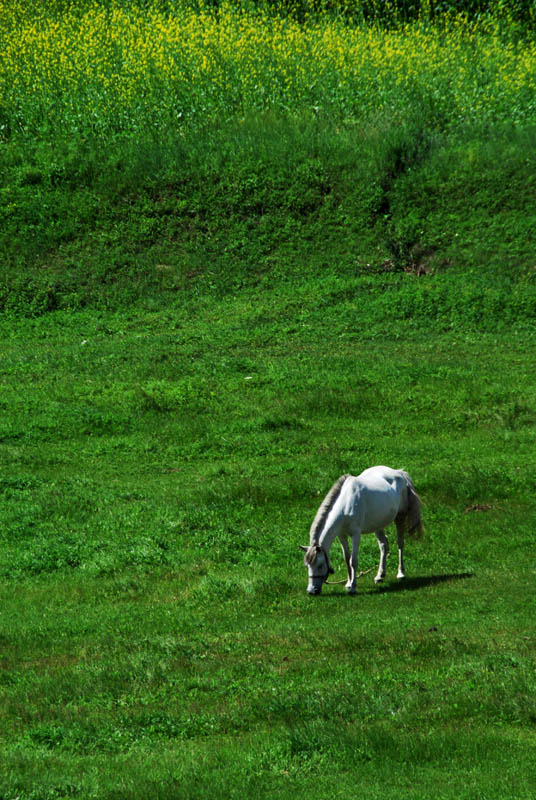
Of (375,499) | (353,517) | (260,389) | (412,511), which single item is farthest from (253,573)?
(260,389)

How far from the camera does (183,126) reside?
4609 centimetres

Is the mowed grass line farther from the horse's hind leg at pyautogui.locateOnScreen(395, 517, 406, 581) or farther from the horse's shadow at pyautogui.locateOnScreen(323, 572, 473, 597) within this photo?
the horse's hind leg at pyautogui.locateOnScreen(395, 517, 406, 581)

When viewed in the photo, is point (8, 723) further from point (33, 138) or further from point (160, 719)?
point (33, 138)

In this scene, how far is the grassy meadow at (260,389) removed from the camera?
1007 centimetres

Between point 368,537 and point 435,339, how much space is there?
1477 cm

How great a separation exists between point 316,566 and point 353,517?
3.14 ft

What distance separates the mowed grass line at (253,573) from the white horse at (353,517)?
517 mm

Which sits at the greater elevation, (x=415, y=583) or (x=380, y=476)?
(x=380, y=476)

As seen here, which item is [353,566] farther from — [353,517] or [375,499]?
[375,499]

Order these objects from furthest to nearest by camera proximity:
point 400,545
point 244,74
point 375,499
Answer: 1. point 244,74
2. point 400,545
3. point 375,499

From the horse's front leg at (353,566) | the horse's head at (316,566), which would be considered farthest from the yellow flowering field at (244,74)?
the horse's head at (316,566)

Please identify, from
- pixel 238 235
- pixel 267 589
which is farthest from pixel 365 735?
pixel 238 235

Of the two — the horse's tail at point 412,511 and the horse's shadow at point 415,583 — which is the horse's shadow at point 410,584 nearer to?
the horse's shadow at point 415,583

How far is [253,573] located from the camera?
15938 millimetres
